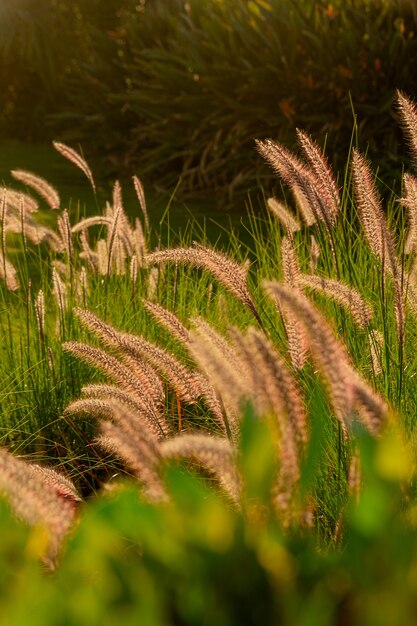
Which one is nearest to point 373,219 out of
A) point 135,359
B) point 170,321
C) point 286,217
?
point 170,321

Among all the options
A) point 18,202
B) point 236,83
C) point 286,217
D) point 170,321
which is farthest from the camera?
point 236,83

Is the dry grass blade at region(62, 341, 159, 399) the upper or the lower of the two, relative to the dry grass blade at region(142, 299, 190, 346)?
lower

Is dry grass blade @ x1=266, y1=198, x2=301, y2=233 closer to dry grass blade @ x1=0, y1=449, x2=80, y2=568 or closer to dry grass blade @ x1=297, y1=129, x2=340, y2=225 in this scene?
Answer: dry grass blade @ x1=297, y1=129, x2=340, y2=225

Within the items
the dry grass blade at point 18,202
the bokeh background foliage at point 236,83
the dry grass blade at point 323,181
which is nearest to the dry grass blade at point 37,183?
the dry grass blade at point 18,202

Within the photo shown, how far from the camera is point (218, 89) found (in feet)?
28.6

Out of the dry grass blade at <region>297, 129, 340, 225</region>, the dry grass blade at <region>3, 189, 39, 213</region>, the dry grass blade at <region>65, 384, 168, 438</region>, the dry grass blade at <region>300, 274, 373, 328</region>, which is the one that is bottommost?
the dry grass blade at <region>65, 384, 168, 438</region>

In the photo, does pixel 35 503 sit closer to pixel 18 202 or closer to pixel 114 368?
pixel 114 368

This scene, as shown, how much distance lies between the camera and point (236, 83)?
866cm

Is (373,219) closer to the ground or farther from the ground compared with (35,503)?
farther from the ground

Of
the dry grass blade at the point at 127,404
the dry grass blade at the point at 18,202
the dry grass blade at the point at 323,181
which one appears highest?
the dry grass blade at the point at 323,181

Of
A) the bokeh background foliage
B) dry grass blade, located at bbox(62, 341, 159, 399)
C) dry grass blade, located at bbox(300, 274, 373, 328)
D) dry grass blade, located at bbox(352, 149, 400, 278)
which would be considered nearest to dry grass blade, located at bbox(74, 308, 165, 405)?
dry grass blade, located at bbox(62, 341, 159, 399)

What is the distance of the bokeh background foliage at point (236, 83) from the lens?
322 inches

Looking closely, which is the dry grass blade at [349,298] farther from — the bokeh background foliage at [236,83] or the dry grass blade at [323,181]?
the bokeh background foliage at [236,83]

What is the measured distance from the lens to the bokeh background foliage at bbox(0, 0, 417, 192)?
819 centimetres
